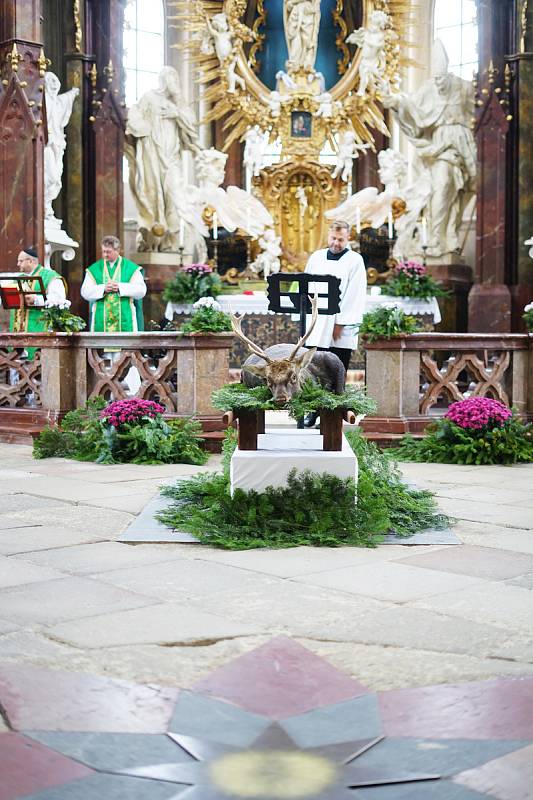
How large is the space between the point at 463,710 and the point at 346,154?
17106mm

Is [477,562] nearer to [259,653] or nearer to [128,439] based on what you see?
[259,653]

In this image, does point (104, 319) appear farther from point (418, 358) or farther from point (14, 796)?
point (14, 796)

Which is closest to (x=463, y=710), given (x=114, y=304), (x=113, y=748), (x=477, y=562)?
(x=113, y=748)

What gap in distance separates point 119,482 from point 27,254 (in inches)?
198

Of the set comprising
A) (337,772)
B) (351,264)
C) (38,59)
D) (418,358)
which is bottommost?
(337,772)

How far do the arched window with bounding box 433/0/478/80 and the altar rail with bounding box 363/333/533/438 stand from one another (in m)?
12.0

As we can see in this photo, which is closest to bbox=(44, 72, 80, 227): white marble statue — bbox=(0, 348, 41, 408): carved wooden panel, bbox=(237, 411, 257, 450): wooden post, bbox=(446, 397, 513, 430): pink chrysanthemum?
bbox=(0, 348, 41, 408): carved wooden panel


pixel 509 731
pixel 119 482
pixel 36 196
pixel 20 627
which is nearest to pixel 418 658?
pixel 509 731

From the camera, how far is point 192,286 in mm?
17625

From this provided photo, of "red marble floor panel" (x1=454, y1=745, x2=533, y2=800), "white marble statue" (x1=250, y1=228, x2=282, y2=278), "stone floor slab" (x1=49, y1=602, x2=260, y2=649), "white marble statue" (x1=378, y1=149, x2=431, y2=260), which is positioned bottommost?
"red marble floor panel" (x1=454, y1=745, x2=533, y2=800)

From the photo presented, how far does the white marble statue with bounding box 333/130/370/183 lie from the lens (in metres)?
19.6

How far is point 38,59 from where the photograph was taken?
582 inches

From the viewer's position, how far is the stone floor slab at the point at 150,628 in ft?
13.1

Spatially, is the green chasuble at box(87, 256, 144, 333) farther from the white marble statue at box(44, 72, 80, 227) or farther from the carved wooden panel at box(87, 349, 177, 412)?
the white marble statue at box(44, 72, 80, 227)
